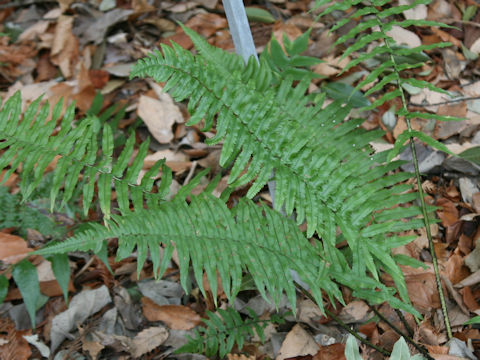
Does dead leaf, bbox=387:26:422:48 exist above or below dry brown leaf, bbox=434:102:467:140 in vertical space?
above

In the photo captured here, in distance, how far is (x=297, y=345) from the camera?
177 cm

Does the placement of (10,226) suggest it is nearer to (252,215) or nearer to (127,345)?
(127,345)

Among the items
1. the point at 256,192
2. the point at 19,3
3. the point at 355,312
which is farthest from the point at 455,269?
the point at 19,3

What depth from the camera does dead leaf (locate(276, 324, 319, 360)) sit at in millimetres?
1744

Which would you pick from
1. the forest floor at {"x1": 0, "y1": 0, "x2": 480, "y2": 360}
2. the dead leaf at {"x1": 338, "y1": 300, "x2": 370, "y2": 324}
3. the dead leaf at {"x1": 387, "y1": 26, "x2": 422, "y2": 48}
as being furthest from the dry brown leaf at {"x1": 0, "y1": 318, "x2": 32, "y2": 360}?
the dead leaf at {"x1": 387, "y1": 26, "x2": 422, "y2": 48}

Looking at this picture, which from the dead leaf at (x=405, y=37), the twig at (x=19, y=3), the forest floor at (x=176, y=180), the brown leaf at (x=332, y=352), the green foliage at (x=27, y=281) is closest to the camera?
the brown leaf at (x=332, y=352)

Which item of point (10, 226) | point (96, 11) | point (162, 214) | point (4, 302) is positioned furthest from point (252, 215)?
point (96, 11)

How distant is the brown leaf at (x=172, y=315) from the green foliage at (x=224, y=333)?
21 cm

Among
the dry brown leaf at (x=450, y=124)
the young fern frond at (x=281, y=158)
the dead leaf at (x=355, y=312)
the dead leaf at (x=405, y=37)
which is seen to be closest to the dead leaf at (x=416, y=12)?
the dead leaf at (x=405, y=37)

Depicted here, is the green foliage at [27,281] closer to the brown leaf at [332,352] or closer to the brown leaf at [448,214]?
the brown leaf at [332,352]

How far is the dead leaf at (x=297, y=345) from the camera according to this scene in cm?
174

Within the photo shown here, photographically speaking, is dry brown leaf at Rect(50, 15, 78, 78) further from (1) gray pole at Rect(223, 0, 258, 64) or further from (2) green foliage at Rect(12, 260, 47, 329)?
(1) gray pole at Rect(223, 0, 258, 64)

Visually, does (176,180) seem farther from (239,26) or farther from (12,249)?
(239,26)

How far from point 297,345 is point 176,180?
1100 mm
